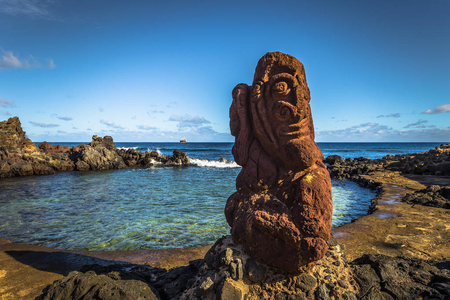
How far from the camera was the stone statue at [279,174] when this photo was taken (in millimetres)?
3059

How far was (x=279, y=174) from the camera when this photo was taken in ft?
11.6

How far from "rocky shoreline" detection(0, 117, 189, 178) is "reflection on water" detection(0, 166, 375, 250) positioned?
14.0 ft

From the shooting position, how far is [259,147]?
3703 mm

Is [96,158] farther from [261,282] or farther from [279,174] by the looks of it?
[261,282]

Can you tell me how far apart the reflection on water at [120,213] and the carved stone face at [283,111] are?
448cm

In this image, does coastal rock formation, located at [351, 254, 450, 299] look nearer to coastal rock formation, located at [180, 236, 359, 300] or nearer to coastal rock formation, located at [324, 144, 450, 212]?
coastal rock formation, located at [180, 236, 359, 300]

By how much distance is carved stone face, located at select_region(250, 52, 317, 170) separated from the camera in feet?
10.8

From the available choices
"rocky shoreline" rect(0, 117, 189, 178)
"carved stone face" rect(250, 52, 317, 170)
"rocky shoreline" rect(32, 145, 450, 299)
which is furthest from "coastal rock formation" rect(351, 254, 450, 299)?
"rocky shoreline" rect(0, 117, 189, 178)

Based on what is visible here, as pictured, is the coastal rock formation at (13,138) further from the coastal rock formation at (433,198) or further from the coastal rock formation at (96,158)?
the coastal rock formation at (433,198)

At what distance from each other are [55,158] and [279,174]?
25733mm

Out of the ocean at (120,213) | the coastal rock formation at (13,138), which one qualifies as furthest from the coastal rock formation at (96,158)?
the ocean at (120,213)

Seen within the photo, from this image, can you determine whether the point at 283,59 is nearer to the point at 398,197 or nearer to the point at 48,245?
the point at 48,245


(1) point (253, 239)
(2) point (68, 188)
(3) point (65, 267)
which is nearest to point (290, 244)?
(1) point (253, 239)

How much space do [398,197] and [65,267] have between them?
12.1 m
